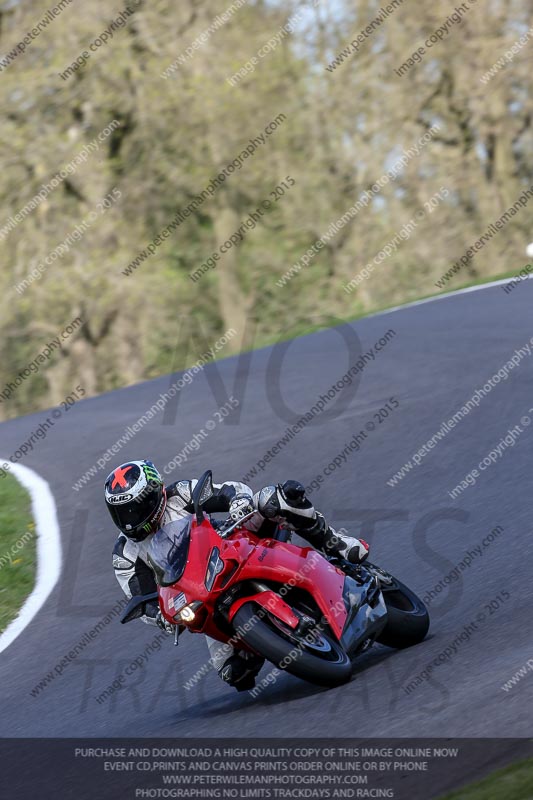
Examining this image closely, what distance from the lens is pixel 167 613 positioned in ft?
17.8

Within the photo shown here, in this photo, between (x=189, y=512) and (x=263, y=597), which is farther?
(x=189, y=512)

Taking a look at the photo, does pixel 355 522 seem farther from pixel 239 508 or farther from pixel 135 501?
pixel 135 501

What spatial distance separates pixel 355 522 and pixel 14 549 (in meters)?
Result: 2.93

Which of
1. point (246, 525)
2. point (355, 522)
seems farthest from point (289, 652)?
point (355, 522)

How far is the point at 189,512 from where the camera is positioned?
6059mm

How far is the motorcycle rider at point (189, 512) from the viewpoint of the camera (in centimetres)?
565

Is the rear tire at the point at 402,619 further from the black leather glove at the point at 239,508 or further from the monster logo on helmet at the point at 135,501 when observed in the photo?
the monster logo on helmet at the point at 135,501

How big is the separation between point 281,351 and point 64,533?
6141 millimetres
